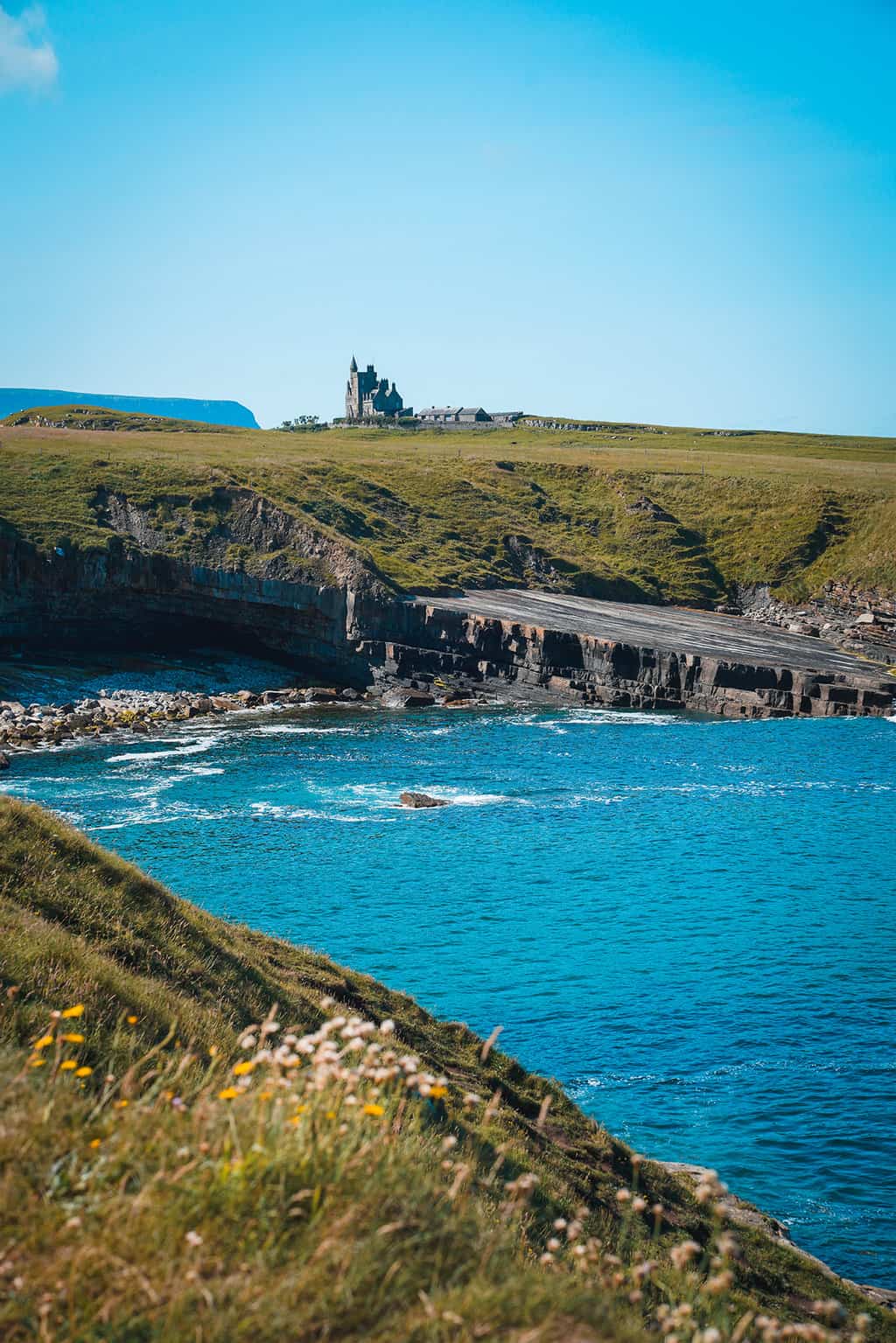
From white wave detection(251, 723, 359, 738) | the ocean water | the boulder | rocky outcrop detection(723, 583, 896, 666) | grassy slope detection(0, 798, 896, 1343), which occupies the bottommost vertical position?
the ocean water

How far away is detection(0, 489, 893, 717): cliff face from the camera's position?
73.6 meters

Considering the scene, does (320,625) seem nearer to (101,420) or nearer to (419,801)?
(419,801)

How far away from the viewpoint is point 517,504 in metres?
122

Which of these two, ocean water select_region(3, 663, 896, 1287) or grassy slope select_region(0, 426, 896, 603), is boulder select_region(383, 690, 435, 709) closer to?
ocean water select_region(3, 663, 896, 1287)

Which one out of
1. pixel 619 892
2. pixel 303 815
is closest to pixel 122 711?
pixel 303 815

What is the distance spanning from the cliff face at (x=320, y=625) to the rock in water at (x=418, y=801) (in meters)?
30.1

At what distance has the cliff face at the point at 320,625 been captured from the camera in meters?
73.6

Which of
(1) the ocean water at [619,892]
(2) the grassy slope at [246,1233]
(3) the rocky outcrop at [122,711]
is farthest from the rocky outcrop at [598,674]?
(2) the grassy slope at [246,1233]

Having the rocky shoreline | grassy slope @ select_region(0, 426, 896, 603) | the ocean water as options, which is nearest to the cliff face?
grassy slope @ select_region(0, 426, 896, 603)

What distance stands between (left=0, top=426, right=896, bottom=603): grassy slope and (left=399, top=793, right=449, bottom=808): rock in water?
40.8 m

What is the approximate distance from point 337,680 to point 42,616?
22.3 m

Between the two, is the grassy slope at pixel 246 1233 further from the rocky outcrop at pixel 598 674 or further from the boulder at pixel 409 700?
the rocky outcrop at pixel 598 674

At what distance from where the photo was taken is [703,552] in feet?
379

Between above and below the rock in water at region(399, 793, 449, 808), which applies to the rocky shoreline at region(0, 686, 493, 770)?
above
